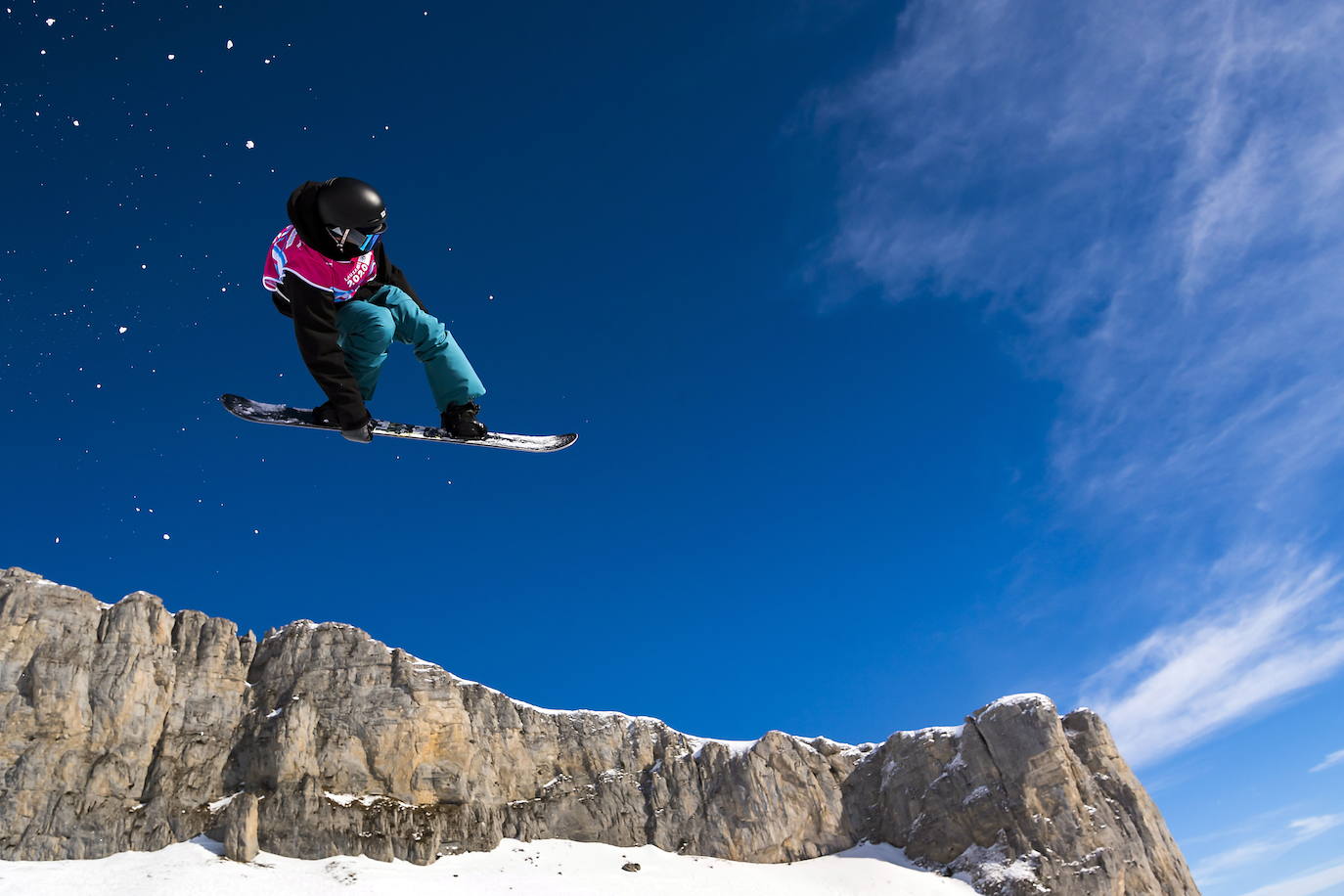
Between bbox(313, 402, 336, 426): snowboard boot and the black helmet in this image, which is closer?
the black helmet

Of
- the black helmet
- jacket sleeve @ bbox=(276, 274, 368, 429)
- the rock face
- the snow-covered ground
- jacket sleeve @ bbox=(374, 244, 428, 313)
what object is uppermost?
the rock face

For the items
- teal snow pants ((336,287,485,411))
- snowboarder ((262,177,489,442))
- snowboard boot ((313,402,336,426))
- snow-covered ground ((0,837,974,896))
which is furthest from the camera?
snow-covered ground ((0,837,974,896))

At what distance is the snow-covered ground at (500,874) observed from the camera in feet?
139

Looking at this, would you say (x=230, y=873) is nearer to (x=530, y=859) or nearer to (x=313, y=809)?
(x=313, y=809)

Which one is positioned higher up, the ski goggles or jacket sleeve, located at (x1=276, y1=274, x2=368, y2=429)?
the ski goggles

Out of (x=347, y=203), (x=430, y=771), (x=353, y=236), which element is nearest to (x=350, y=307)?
(x=353, y=236)

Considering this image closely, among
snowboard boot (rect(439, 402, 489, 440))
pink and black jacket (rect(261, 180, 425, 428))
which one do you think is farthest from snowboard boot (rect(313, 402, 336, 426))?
snowboard boot (rect(439, 402, 489, 440))

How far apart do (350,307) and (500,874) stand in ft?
175

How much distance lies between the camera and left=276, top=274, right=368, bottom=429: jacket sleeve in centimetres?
559

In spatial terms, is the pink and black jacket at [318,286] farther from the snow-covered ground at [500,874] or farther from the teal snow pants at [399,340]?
the snow-covered ground at [500,874]

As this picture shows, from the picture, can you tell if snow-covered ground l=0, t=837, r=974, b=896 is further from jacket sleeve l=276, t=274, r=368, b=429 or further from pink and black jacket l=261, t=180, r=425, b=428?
pink and black jacket l=261, t=180, r=425, b=428

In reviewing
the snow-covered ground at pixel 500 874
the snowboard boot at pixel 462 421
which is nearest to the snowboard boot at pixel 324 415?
the snowboard boot at pixel 462 421

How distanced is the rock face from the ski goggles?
5378 cm

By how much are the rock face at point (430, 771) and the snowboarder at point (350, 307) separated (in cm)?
5250
